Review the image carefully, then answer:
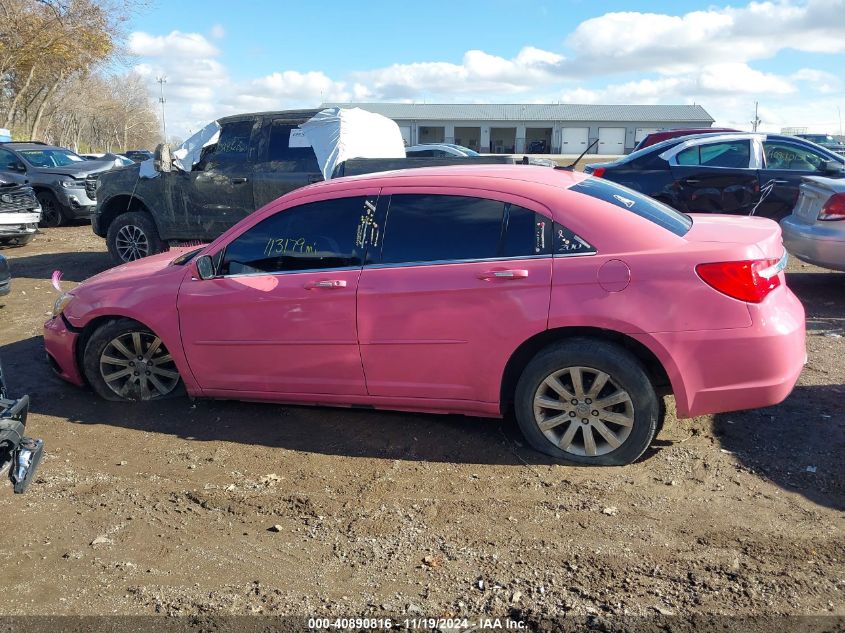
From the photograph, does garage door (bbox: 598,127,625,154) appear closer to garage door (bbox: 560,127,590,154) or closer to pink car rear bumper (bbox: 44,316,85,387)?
garage door (bbox: 560,127,590,154)

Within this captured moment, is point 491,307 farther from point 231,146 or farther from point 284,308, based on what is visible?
point 231,146

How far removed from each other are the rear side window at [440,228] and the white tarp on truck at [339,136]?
4025 millimetres

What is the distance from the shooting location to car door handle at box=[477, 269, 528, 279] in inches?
157

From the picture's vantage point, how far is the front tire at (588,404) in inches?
153

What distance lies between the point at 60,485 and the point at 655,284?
3.57 m

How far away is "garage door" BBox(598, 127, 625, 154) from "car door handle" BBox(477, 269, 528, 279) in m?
71.5

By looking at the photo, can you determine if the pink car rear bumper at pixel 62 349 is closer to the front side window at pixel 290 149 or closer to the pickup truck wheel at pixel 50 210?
the front side window at pixel 290 149

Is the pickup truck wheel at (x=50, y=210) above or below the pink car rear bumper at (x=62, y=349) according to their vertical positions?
above

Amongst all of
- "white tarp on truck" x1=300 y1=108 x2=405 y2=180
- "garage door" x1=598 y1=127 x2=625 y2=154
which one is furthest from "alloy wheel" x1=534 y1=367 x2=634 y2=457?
"garage door" x1=598 y1=127 x2=625 y2=154

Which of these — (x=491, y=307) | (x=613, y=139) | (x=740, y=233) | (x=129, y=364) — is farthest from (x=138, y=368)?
(x=613, y=139)

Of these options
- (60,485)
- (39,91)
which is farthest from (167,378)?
(39,91)

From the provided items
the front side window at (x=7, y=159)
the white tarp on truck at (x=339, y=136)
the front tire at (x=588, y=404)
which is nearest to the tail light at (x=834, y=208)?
the front tire at (x=588, y=404)

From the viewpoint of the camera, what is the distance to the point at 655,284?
381cm

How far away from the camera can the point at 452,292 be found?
4.09m
